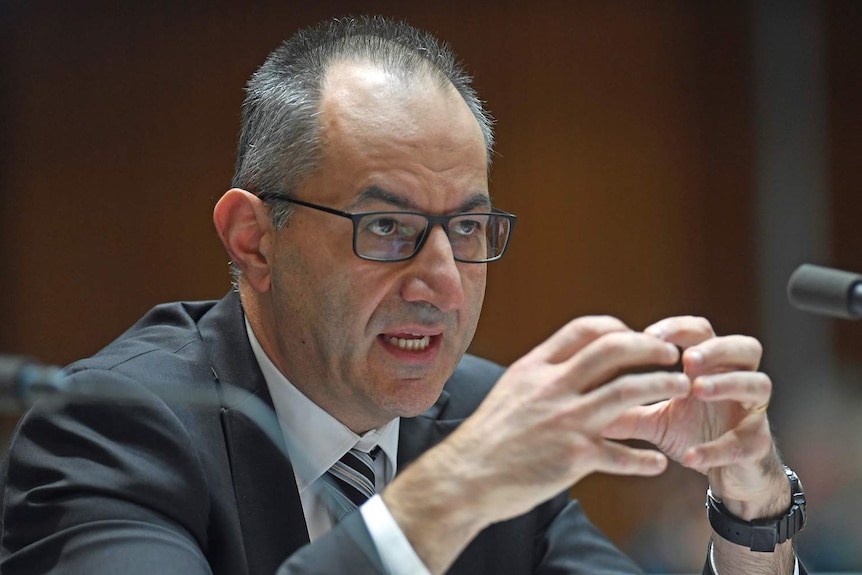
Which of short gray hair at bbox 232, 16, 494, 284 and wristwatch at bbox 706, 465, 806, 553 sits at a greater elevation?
short gray hair at bbox 232, 16, 494, 284

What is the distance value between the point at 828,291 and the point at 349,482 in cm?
91

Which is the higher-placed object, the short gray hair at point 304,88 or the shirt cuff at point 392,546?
the short gray hair at point 304,88

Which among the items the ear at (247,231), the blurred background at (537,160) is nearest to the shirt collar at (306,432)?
the ear at (247,231)

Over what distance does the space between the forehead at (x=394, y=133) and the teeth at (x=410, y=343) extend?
25 centimetres

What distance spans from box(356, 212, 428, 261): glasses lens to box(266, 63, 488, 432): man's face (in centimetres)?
2

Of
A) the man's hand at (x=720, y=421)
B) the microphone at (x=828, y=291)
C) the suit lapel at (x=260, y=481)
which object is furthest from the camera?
the suit lapel at (x=260, y=481)

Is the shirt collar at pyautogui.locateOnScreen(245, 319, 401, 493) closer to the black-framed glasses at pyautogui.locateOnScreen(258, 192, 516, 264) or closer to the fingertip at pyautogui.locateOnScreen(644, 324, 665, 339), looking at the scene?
the black-framed glasses at pyautogui.locateOnScreen(258, 192, 516, 264)

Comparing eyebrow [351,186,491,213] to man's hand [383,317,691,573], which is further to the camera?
eyebrow [351,186,491,213]

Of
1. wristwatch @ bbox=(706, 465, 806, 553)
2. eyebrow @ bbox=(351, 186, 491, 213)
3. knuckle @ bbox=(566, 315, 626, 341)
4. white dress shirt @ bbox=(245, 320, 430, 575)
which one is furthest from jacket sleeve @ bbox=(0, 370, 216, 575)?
wristwatch @ bbox=(706, 465, 806, 553)

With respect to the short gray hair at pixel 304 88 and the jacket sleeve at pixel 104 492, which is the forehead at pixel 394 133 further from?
the jacket sleeve at pixel 104 492

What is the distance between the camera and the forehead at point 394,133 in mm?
1875

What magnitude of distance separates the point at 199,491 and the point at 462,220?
2.05 ft

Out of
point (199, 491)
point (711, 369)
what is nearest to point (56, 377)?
point (199, 491)

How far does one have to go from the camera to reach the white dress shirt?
190cm
